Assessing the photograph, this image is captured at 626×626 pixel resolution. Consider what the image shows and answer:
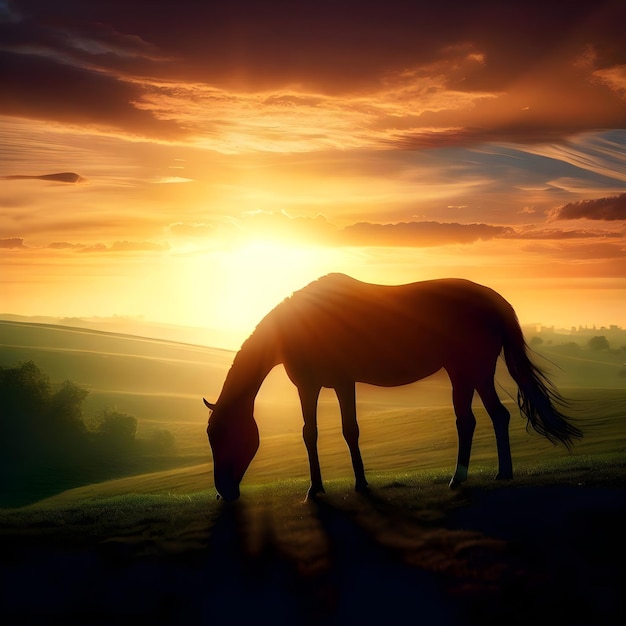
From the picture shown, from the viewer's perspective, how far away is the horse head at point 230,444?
13.7 m

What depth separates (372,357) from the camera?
14133mm

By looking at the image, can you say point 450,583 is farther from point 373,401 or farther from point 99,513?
point 373,401

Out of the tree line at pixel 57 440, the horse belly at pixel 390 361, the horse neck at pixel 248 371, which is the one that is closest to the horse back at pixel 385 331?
the horse belly at pixel 390 361

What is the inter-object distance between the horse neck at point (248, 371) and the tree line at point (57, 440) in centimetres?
4596

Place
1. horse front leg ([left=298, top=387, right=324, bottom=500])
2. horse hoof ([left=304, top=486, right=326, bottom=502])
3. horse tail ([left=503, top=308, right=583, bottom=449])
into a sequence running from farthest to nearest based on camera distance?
horse tail ([left=503, top=308, right=583, bottom=449]), horse front leg ([left=298, top=387, right=324, bottom=500]), horse hoof ([left=304, top=486, right=326, bottom=502])

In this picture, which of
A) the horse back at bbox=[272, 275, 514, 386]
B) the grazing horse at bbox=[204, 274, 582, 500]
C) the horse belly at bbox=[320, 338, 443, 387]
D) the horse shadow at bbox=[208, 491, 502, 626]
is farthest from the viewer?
the horse belly at bbox=[320, 338, 443, 387]

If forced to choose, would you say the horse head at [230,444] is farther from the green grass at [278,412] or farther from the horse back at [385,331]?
the green grass at [278,412]

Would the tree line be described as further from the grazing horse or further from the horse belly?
the horse belly

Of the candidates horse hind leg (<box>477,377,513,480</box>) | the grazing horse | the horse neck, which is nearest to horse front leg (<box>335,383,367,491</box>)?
the grazing horse

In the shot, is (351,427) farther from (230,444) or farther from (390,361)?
(230,444)

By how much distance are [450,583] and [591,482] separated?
4.70 metres

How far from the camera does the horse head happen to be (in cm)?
1370

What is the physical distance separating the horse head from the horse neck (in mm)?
233

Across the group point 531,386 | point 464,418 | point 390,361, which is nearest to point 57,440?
point 390,361
